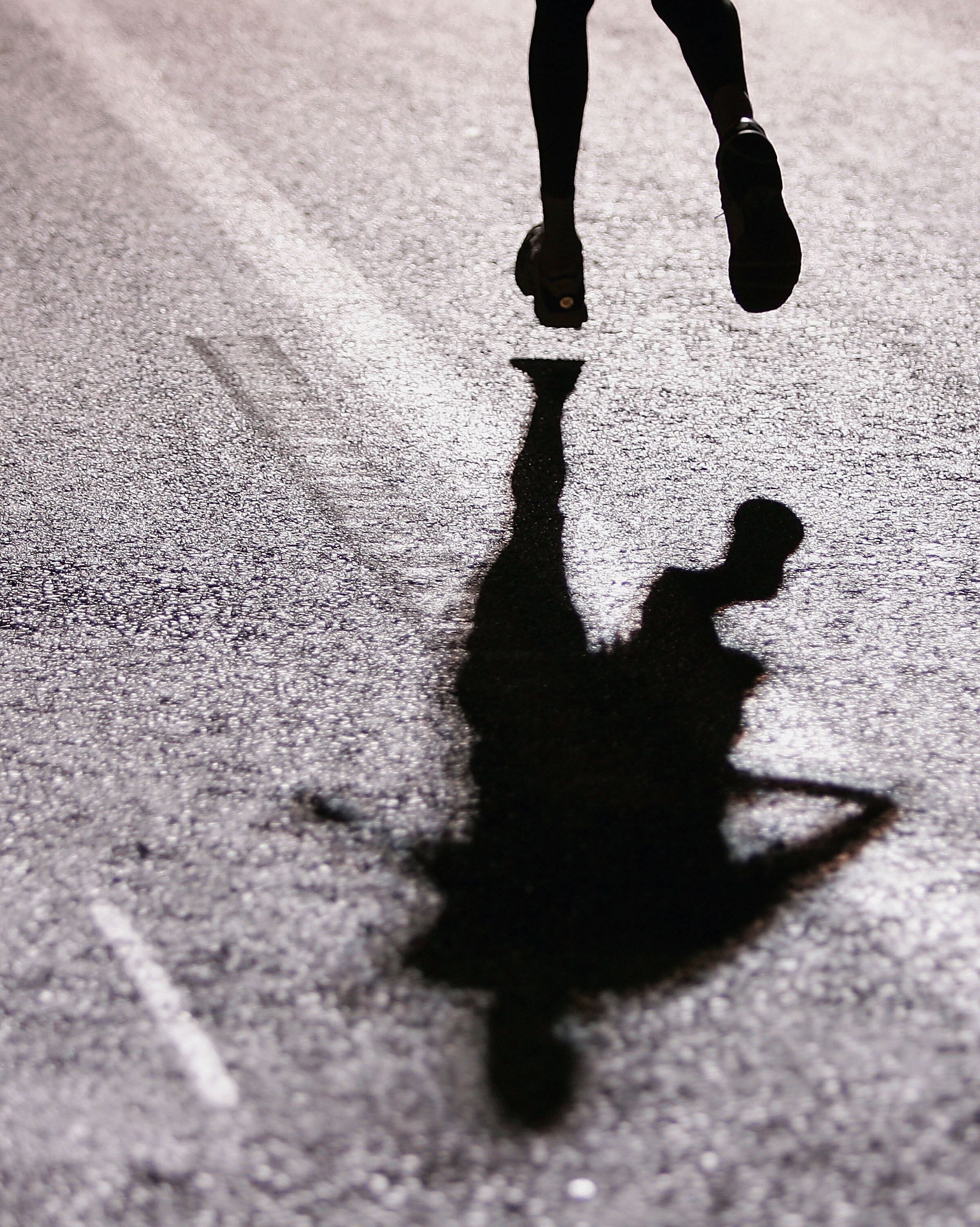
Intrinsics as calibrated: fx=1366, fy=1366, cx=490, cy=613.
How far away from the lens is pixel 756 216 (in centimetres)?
331

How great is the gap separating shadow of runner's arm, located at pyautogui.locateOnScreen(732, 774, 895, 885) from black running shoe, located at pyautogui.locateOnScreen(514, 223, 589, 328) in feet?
6.12

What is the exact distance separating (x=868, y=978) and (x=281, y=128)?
475cm

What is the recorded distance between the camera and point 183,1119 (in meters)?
1.64

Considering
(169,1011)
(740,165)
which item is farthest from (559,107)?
(169,1011)

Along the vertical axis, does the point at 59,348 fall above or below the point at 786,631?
below

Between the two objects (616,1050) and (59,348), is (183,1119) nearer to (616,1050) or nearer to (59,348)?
(616,1050)

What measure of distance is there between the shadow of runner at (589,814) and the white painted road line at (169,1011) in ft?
0.98

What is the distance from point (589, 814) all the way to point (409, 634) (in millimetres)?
629

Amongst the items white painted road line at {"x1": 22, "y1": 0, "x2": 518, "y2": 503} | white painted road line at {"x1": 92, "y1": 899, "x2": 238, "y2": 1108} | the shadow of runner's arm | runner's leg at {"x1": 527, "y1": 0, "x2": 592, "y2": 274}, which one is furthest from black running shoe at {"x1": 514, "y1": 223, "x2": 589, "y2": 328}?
white painted road line at {"x1": 92, "y1": 899, "x2": 238, "y2": 1108}

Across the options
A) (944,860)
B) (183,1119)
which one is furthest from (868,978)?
(183,1119)

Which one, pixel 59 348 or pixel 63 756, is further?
pixel 59 348

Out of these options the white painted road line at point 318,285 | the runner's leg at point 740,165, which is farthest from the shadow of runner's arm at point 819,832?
the runner's leg at point 740,165

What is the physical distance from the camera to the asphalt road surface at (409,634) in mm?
1616

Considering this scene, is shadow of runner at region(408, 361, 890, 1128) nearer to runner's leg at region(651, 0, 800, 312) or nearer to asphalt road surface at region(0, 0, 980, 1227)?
asphalt road surface at region(0, 0, 980, 1227)
